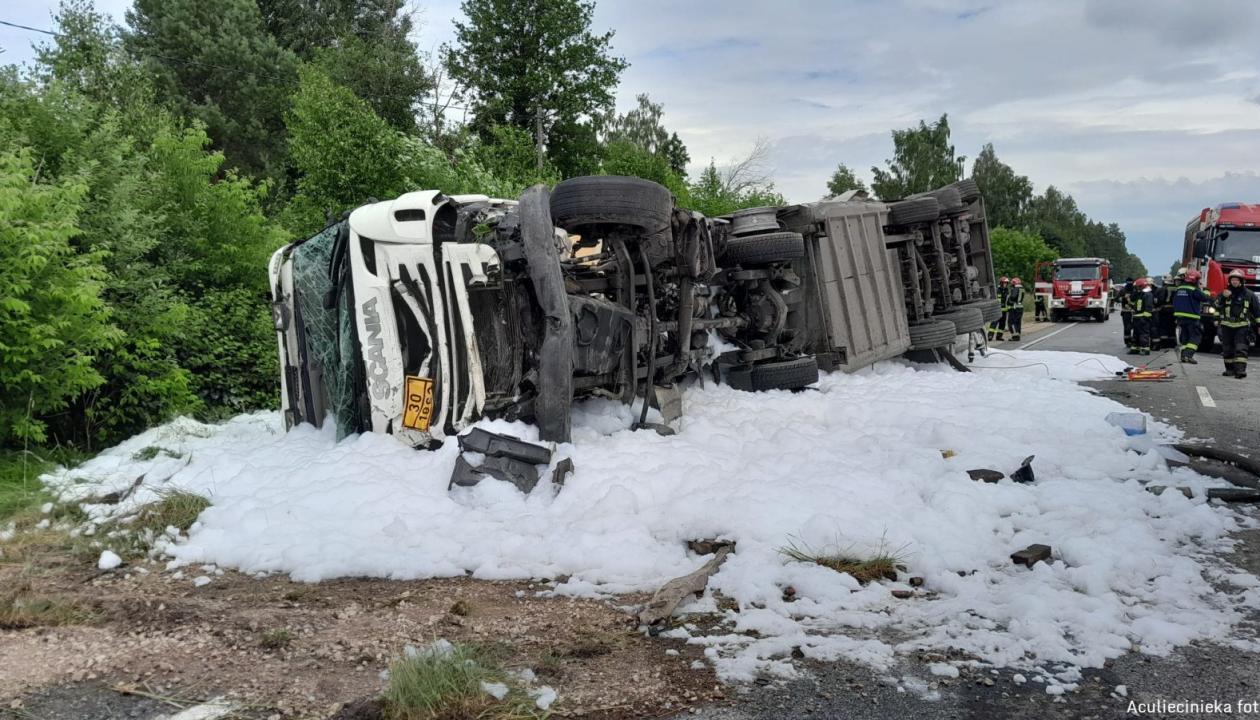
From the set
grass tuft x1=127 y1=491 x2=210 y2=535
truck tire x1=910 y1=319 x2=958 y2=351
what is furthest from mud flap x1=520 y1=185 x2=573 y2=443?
truck tire x1=910 y1=319 x2=958 y2=351

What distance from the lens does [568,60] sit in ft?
108

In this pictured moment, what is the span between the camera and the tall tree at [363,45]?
28.5 metres

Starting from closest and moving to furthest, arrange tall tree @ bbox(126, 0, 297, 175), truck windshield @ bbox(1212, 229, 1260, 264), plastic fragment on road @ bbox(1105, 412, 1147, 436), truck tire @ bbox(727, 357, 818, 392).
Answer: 1. plastic fragment on road @ bbox(1105, 412, 1147, 436)
2. truck tire @ bbox(727, 357, 818, 392)
3. truck windshield @ bbox(1212, 229, 1260, 264)
4. tall tree @ bbox(126, 0, 297, 175)

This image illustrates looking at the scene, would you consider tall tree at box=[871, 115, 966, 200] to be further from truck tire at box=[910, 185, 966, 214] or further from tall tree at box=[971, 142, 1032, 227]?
truck tire at box=[910, 185, 966, 214]

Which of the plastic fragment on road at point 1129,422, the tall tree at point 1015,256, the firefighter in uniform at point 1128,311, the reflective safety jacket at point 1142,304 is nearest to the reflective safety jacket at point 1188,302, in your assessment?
the reflective safety jacket at point 1142,304

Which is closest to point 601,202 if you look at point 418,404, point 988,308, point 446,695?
point 418,404

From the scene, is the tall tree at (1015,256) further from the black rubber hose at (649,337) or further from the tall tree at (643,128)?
the black rubber hose at (649,337)

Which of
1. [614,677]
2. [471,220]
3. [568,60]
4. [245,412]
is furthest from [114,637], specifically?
[568,60]

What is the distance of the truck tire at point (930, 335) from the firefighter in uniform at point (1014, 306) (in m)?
10.4

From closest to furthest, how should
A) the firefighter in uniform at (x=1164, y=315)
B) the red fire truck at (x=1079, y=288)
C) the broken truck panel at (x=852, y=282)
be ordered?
the broken truck panel at (x=852, y=282)
the firefighter in uniform at (x=1164, y=315)
the red fire truck at (x=1079, y=288)

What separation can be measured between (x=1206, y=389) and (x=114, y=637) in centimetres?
1099

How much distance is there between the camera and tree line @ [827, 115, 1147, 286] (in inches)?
2008

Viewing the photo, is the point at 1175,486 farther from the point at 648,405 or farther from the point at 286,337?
the point at 286,337

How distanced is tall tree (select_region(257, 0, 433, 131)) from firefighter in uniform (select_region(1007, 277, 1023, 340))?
17.2 metres
